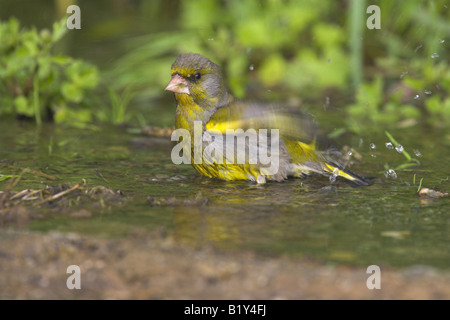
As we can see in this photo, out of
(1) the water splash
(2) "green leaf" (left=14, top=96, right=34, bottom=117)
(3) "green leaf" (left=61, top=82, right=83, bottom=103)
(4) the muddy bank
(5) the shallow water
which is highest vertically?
(3) "green leaf" (left=61, top=82, right=83, bottom=103)

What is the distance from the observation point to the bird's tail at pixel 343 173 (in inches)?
163

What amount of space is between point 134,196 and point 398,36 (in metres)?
4.57

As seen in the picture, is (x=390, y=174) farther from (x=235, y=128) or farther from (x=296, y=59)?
(x=296, y=59)

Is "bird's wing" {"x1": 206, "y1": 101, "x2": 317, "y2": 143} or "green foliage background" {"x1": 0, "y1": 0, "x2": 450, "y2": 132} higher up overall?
"green foliage background" {"x1": 0, "y1": 0, "x2": 450, "y2": 132}

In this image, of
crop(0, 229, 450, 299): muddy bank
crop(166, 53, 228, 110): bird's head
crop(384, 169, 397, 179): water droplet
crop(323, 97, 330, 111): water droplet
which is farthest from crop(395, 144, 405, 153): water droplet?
crop(0, 229, 450, 299): muddy bank

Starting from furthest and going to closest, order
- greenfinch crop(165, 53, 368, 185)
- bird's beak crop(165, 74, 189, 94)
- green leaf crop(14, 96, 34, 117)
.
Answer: green leaf crop(14, 96, 34, 117), bird's beak crop(165, 74, 189, 94), greenfinch crop(165, 53, 368, 185)

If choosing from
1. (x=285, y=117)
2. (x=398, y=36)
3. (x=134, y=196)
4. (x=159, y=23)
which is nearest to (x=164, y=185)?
(x=134, y=196)

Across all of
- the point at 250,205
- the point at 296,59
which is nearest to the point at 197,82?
the point at 250,205

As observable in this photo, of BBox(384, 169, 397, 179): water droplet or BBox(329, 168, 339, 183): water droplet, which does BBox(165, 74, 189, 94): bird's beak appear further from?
BBox(384, 169, 397, 179): water droplet

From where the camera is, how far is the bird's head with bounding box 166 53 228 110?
425 centimetres

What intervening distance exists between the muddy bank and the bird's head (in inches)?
54.2

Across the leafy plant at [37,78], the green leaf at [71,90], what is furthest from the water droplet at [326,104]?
the green leaf at [71,90]

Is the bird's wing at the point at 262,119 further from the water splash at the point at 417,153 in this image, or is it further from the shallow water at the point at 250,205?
the water splash at the point at 417,153

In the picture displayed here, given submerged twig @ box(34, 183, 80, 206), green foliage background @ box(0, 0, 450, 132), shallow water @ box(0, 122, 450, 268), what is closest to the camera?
shallow water @ box(0, 122, 450, 268)
